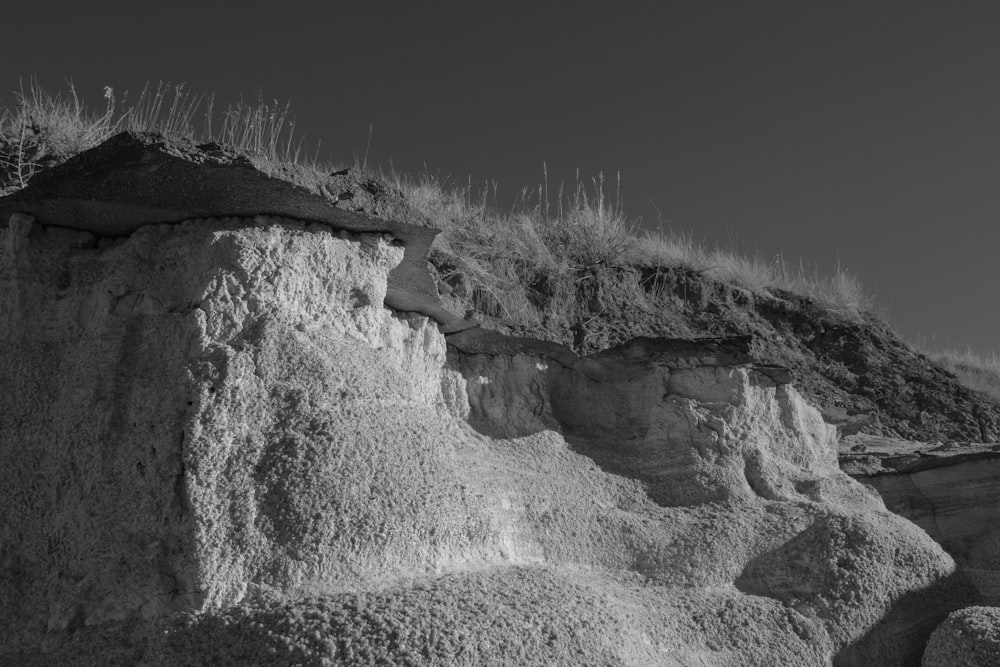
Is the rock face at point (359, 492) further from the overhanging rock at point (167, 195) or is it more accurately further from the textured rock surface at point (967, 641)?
the textured rock surface at point (967, 641)

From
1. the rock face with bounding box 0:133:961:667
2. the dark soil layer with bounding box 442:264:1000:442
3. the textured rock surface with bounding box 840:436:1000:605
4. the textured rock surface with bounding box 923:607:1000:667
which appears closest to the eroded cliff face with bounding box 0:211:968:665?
the rock face with bounding box 0:133:961:667

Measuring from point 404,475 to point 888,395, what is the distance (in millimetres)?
5760

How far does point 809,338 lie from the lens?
354 inches

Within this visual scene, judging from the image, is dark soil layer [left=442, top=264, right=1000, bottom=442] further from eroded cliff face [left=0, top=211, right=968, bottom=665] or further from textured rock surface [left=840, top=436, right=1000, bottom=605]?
eroded cliff face [left=0, top=211, right=968, bottom=665]

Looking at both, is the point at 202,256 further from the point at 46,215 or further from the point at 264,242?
the point at 46,215

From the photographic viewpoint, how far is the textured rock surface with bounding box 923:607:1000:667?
15.8ft

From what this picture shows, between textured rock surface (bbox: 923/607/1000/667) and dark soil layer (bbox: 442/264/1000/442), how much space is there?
2.12 m

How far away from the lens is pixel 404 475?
4406 millimetres

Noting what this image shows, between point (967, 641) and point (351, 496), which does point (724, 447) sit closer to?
point (967, 641)

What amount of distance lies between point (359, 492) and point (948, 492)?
5.06 m

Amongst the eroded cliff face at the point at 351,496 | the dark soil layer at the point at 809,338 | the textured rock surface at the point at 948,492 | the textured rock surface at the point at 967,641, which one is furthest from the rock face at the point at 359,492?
the textured rock surface at the point at 948,492

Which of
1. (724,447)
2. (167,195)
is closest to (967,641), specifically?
(724,447)

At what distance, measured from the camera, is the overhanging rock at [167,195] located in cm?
445

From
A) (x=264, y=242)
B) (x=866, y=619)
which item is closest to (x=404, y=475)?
(x=264, y=242)
